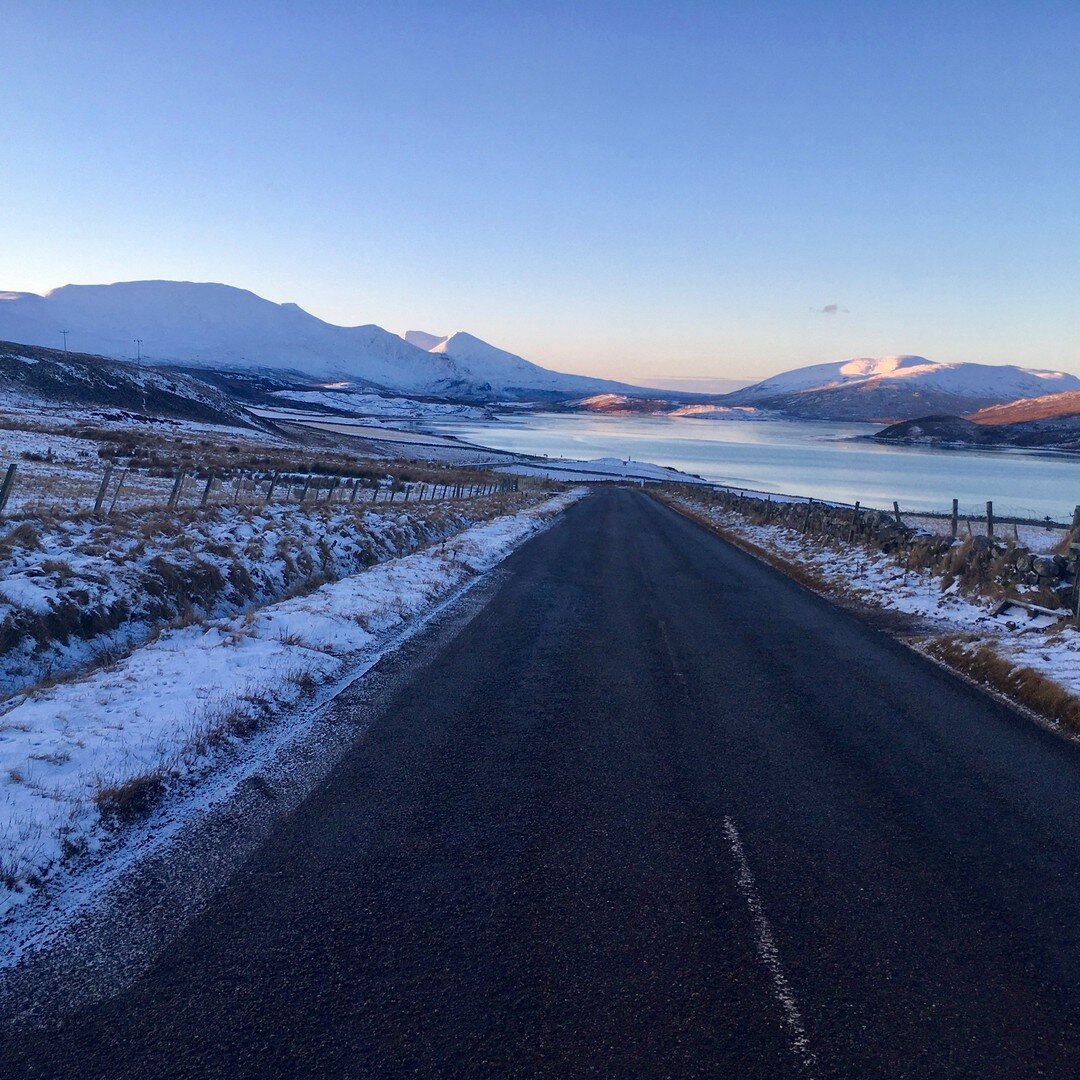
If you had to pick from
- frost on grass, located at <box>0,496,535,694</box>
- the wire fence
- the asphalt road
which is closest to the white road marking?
the asphalt road

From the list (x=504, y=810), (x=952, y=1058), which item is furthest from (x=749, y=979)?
(x=504, y=810)

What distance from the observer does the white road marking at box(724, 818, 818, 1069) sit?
3391mm

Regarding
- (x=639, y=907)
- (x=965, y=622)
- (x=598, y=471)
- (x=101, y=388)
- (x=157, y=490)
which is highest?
(x=101, y=388)

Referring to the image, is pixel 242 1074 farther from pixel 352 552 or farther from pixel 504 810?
pixel 352 552

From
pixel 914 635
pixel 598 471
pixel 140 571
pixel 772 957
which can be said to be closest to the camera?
pixel 772 957

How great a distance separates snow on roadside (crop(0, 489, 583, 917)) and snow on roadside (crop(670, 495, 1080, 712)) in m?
8.68

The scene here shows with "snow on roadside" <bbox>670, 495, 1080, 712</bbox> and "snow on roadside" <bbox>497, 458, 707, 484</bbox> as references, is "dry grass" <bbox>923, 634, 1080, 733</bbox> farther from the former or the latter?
"snow on roadside" <bbox>497, 458, 707, 484</bbox>

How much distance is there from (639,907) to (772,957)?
774 millimetres

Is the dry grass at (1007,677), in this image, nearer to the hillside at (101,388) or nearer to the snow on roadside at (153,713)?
the snow on roadside at (153,713)

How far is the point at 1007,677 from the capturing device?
377 inches

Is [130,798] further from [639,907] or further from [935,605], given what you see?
[935,605]

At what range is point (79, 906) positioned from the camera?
4.30 metres

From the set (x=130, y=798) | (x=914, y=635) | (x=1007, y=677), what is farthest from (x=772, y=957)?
(x=914, y=635)

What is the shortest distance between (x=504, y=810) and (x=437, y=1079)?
254 centimetres
